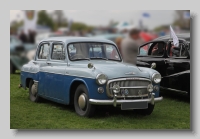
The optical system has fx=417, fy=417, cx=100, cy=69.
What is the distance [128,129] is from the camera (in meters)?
7.25

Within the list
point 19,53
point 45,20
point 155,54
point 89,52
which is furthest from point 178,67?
point 19,53

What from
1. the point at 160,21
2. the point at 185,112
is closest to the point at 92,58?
the point at 160,21

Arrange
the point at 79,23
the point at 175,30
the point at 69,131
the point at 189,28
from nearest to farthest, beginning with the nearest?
the point at 69,131 < the point at 79,23 < the point at 189,28 < the point at 175,30

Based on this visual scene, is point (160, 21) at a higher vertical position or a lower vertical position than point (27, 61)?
higher

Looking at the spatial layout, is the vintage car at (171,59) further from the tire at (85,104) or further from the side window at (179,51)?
the tire at (85,104)

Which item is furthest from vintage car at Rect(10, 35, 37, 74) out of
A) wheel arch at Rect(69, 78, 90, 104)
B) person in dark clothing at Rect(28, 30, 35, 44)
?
wheel arch at Rect(69, 78, 90, 104)

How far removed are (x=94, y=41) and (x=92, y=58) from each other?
1.40 ft

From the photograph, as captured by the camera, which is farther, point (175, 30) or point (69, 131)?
point (175, 30)

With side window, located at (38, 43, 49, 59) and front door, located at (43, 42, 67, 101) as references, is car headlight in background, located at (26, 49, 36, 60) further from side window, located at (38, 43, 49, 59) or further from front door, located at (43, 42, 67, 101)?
front door, located at (43, 42, 67, 101)

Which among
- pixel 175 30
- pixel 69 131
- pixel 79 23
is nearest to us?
pixel 69 131

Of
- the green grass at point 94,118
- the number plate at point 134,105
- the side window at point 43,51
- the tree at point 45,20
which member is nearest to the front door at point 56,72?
the side window at point 43,51

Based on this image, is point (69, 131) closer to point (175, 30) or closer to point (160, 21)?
point (160, 21)

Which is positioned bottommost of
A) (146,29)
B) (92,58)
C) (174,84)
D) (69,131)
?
(69,131)

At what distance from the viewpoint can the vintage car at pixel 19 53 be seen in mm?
7949
